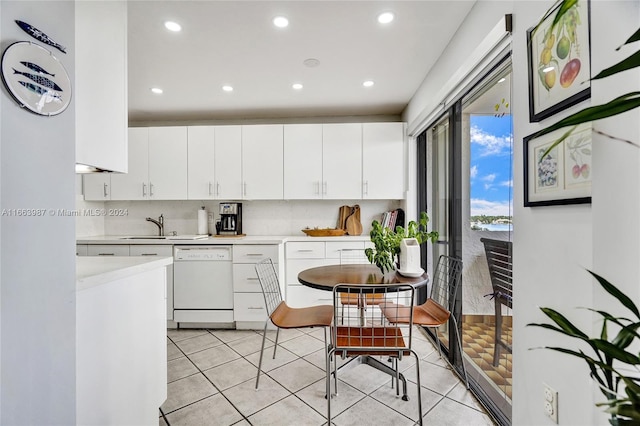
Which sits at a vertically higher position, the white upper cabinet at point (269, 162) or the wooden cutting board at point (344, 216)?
the white upper cabinet at point (269, 162)

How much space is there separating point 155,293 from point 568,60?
82.3 inches

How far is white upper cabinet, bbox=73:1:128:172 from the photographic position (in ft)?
4.11

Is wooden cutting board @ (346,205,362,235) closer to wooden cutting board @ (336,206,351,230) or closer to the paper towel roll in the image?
wooden cutting board @ (336,206,351,230)

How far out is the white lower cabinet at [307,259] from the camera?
140 inches

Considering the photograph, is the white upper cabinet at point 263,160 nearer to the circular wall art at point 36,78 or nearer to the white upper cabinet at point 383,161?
the white upper cabinet at point 383,161

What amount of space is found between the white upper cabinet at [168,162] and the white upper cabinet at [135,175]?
0.21 feet

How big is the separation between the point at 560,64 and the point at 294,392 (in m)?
2.31

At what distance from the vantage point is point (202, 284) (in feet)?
11.3

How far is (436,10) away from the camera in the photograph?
1.94 m

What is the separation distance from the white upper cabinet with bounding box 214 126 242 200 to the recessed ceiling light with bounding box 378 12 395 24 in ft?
7.26

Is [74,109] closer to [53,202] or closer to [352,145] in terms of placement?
[53,202]

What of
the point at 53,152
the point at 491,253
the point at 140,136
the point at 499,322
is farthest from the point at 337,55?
the point at 140,136

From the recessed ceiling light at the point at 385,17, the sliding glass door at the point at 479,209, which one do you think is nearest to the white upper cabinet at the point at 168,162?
the recessed ceiling light at the point at 385,17

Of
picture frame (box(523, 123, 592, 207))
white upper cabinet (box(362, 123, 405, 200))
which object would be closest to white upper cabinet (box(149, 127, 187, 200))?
white upper cabinet (box(362, 123, 405, 200))
